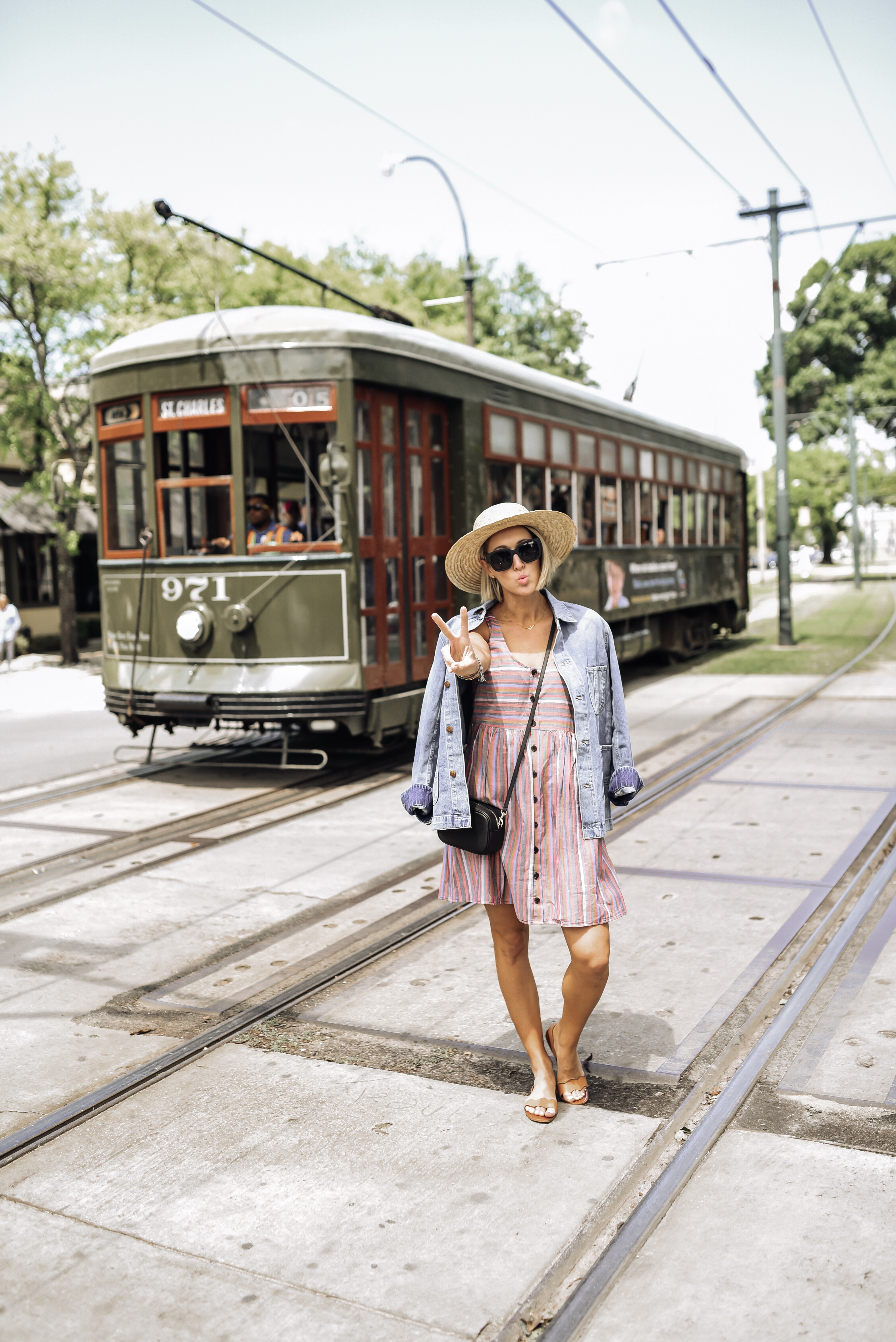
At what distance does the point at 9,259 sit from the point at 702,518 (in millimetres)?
12252

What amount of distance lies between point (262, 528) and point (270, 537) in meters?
0.10

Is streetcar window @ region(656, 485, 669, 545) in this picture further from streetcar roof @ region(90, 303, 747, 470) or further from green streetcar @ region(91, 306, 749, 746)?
streetcar roof @ region(90, 303, 747, 470)

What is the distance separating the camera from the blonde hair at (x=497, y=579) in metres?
3.81

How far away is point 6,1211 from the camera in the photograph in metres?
3.33

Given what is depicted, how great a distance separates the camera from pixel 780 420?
21.1m

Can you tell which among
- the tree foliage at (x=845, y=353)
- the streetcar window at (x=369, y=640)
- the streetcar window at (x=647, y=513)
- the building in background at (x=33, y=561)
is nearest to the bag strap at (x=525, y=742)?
the streetcar window at (x=369, y=640)

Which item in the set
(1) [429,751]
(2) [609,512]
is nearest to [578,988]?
(1) [429,751]

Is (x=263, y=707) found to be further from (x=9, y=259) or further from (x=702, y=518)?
(x=9, y=259)

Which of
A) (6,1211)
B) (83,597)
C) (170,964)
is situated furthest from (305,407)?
(83,597)

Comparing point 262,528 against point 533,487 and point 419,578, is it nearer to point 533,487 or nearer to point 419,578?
point 419,578

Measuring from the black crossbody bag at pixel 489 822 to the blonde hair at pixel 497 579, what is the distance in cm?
20

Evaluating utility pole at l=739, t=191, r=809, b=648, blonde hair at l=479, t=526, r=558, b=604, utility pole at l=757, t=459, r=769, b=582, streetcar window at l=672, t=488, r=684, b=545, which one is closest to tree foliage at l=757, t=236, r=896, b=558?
utility pole at l=757, t=459, r=769, b=582

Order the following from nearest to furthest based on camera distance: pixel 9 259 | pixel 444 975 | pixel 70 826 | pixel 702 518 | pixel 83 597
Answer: pixel 444 975
pixel 70 826
pixel 702 518
pixel 9 259
pixel 83 597

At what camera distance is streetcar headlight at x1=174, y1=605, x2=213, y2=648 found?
368 inches
